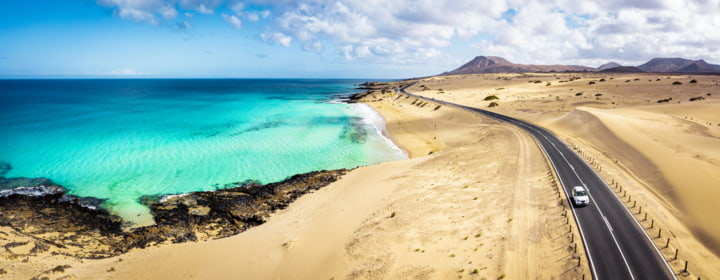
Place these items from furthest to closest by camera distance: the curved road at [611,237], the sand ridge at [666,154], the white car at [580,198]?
the white car at [580,198]
the sand ridge at [666,154]
the curved road at [611,237]

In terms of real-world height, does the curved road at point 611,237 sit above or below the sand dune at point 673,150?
below

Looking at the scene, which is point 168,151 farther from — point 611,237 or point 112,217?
point 611,237

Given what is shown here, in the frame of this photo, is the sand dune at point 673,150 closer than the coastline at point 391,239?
No

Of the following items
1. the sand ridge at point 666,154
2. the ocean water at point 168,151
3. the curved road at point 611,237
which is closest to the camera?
the curved road at point 611,237

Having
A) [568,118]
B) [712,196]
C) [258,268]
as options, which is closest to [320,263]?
[258,268]

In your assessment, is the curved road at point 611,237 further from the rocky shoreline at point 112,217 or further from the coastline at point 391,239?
the rocky shoreline at point 112,217

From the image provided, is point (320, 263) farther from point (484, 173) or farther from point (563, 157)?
point (563, 157)

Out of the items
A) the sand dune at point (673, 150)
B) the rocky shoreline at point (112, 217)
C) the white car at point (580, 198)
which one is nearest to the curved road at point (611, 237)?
the white car at point (580, 198)
